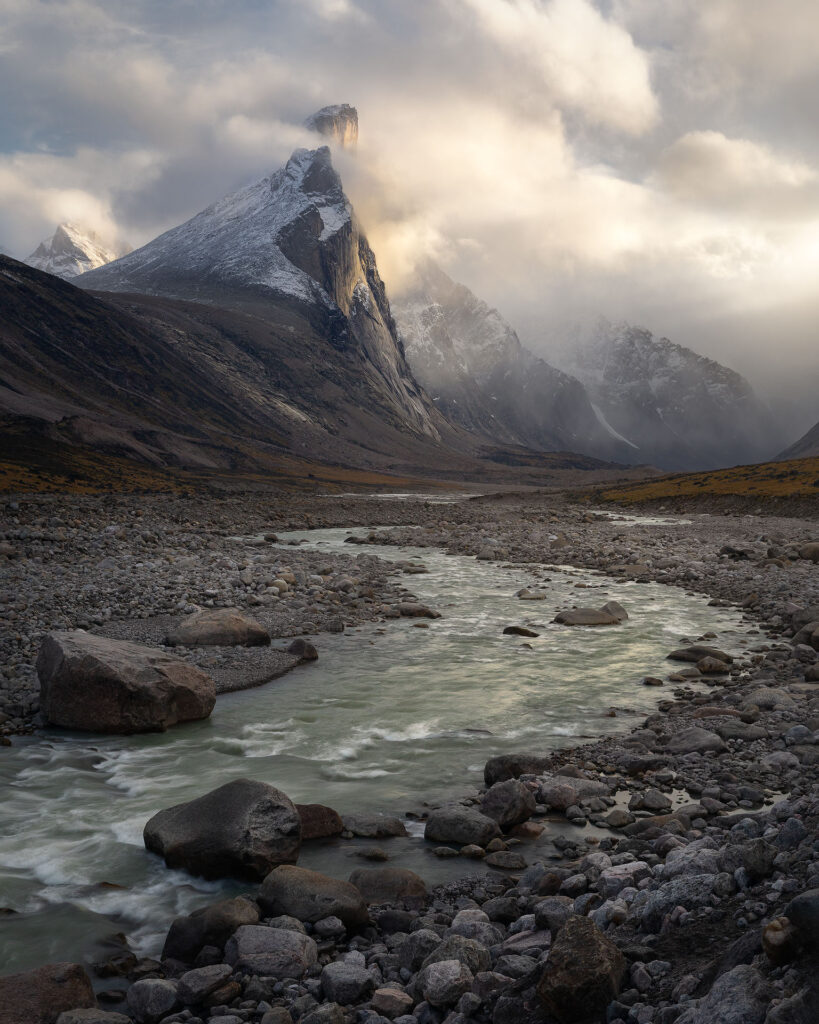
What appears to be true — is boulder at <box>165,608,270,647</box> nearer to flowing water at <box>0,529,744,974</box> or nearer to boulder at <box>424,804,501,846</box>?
flowing water at <box>0,529,744,974</box>

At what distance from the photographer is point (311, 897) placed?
773 centimetres

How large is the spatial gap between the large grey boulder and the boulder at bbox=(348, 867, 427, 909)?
40.7 inches

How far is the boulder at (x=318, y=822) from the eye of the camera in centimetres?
970

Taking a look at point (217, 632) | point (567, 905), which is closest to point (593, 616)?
point (217, 632)

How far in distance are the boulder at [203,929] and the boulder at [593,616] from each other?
59.5 feet

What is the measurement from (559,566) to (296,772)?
30141mm

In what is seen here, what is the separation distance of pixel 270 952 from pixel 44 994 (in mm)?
1880

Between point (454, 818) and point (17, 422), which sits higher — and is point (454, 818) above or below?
below

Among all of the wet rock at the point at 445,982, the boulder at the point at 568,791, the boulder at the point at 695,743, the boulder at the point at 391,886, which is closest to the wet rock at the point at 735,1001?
the wet rock at the point at 445,982

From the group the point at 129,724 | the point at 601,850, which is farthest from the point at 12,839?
the point at 601,850

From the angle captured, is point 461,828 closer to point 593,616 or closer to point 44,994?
point 44,994

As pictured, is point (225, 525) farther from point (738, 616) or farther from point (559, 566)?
point (738, 616)

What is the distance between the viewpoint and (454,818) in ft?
32.1

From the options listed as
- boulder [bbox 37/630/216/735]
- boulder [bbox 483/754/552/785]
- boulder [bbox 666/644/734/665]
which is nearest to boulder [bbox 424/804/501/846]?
boulder [bbox 483/754/552/785]
